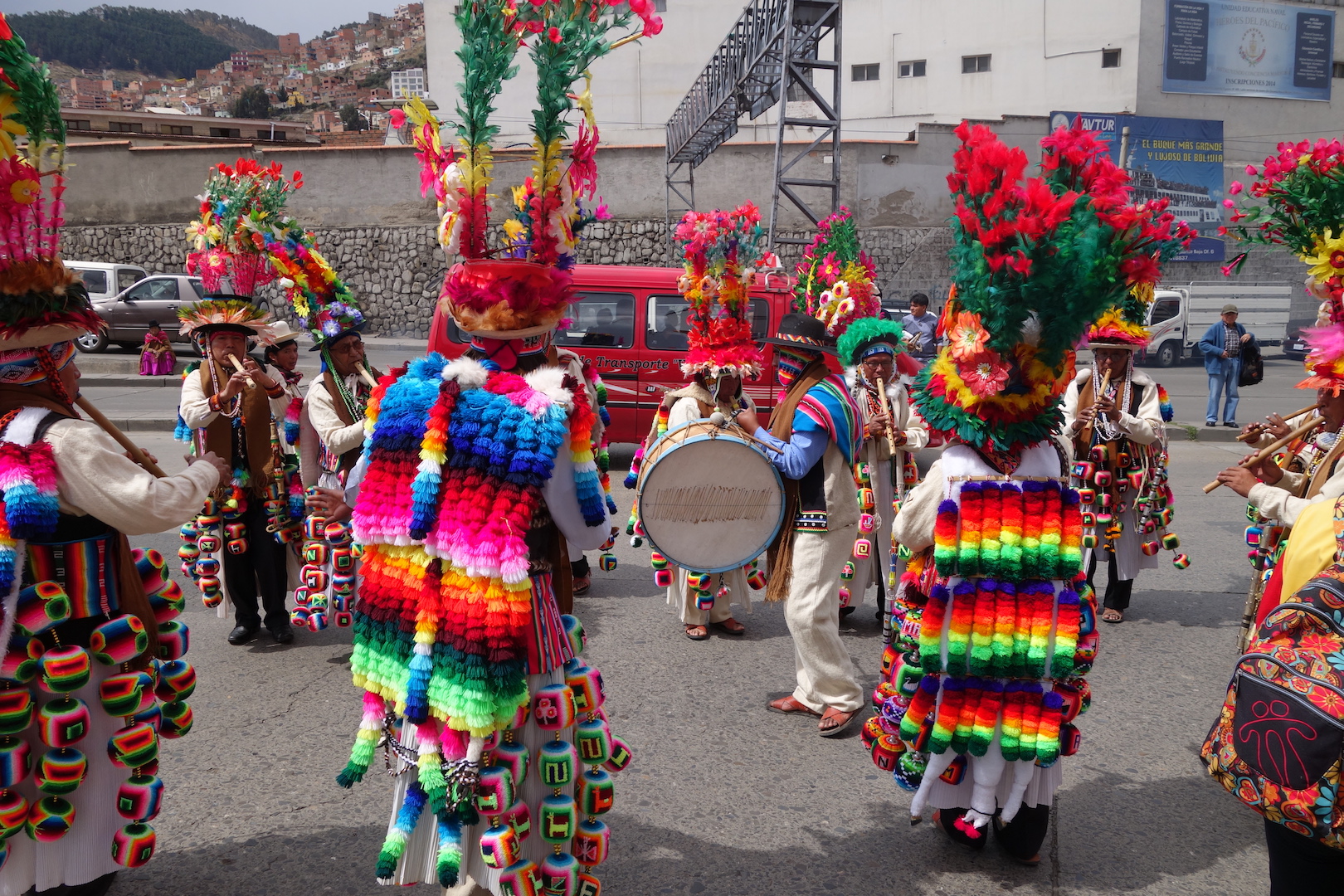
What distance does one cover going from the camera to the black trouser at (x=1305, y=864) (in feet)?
7.60

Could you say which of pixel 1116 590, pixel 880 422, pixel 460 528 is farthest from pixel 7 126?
pixel 1116 590

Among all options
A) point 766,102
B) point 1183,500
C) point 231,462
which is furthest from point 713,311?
point 766,102

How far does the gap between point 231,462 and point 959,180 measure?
13.7 ft

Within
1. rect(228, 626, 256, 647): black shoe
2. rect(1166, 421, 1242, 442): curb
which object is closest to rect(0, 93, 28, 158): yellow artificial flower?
rect(228, 626, 256, 647): black shoe

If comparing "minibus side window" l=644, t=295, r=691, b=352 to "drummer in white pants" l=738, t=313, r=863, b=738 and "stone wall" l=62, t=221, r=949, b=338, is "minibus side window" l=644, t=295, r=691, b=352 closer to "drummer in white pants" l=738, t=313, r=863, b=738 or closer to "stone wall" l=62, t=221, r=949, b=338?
"drummer in white pants" l=738, t=313, r=863, b=738

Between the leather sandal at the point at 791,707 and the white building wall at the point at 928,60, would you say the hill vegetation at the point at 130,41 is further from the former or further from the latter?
the leather sandal at the point at 791,707

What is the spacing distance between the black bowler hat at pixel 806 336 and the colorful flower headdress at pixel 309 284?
2.40 meters

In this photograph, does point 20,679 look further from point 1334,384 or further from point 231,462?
point 1334,384

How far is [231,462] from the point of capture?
5.40 meters

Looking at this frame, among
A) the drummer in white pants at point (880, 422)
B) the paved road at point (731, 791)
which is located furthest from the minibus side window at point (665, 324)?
the paved road at point (731, 791)

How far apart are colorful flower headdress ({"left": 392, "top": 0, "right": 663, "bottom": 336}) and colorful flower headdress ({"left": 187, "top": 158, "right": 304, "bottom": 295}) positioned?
2.70 metres

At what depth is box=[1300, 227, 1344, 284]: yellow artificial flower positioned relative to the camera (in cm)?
354

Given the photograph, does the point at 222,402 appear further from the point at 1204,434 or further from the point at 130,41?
the point at 130,41

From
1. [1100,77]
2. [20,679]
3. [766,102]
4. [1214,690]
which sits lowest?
[1214,690]
